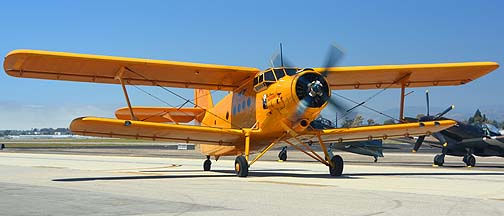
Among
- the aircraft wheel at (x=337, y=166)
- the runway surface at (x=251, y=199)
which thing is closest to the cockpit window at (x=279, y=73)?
the aircraft wheel at (x=337, y=166)

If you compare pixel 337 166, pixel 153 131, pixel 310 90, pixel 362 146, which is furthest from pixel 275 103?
pixel 362 146

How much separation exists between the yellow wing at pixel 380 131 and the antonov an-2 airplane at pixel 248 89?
0.03 metres

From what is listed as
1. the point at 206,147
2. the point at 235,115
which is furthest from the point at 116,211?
the point at 206,147

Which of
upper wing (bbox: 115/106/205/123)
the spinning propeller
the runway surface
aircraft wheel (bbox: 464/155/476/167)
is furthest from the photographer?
aircraft wheel (bbox: 464/155/476/167)

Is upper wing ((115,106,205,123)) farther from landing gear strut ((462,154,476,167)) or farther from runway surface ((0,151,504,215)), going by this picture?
landing gear strut ((462,154,476,167))

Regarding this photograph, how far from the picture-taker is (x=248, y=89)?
61.3 feet

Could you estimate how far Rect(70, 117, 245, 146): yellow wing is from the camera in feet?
53.6

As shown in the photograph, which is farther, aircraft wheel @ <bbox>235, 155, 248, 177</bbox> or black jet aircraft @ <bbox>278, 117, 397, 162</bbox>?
black jet aircraft @ <bbox>278, 117, 397, 162</bbox>

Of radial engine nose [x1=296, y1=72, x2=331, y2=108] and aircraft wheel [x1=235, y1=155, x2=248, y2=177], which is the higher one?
radial engine nose [x1=296, y1=72, x2=331, y2=108]

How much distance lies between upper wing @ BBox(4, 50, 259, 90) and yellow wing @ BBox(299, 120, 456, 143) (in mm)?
2841

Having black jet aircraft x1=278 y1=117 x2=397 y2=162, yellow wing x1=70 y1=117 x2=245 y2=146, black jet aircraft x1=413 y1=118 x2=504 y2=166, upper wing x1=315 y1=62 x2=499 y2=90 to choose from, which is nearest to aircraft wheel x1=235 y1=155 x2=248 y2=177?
yellow wing x1=70 y1=117 x2=245 y2=146

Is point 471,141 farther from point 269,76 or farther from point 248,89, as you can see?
point 269,76

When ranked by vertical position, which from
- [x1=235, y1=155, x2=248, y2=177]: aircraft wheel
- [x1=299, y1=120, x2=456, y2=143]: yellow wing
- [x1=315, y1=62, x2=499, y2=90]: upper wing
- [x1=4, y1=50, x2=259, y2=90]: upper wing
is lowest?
[x1=235, y1=155, x2=248, y2=177]: aircraft wheel

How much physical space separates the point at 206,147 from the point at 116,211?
1374cm
